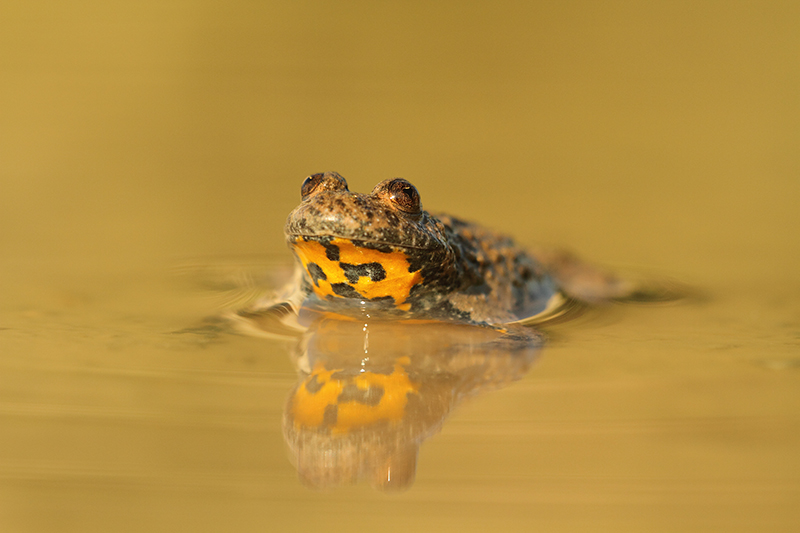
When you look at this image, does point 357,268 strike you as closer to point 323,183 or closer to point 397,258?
point 397,258

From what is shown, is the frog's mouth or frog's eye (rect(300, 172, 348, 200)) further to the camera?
frog's eye (rect(300, 172, 348, 200))

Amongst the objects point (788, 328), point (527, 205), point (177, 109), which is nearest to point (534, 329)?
point (788, 328)

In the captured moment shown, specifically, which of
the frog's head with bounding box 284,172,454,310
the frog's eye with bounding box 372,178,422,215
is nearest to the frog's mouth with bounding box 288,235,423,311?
the frog's head with bounding box 284,172,454,310

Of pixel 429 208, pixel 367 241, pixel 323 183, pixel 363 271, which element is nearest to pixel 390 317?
pixel 363 271

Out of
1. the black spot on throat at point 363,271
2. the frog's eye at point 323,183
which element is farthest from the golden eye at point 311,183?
the black spot on throat at point 363,271

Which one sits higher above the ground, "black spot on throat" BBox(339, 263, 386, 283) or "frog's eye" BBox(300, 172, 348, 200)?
"frog's eye" BBox(300, 172, 348, 200)

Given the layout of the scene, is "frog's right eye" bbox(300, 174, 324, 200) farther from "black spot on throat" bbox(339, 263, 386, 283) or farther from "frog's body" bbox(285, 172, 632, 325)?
"black spot on throat" bbox(339, 263, 386, 283)
